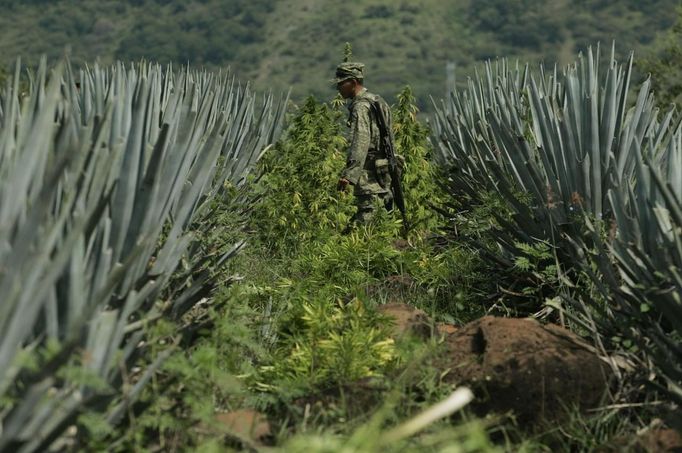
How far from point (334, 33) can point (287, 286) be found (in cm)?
11399

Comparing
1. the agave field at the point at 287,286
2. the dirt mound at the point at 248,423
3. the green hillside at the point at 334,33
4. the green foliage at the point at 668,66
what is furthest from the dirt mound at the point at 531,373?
the green hillside at the point at 334,33

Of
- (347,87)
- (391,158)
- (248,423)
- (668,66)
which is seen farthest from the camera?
(668,66)

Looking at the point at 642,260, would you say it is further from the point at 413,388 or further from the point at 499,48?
the point at 499,48

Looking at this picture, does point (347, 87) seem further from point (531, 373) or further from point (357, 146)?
point (531, 373)

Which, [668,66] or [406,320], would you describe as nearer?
[406,320]

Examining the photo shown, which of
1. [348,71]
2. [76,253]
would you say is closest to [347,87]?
[348,71]

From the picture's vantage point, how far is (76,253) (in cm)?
303

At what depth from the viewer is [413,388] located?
4.29 meters

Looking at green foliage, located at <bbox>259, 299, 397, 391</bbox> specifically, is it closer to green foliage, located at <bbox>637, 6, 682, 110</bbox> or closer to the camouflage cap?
the camouflage cap

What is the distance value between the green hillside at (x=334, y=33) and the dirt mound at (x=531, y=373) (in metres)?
98.9

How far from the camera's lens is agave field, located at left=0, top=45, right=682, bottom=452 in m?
2.84

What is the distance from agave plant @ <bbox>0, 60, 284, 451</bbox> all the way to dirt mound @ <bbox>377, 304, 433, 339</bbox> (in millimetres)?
941

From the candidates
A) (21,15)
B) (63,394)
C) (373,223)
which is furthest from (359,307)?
(21,15)

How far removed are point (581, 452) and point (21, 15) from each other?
137 m
